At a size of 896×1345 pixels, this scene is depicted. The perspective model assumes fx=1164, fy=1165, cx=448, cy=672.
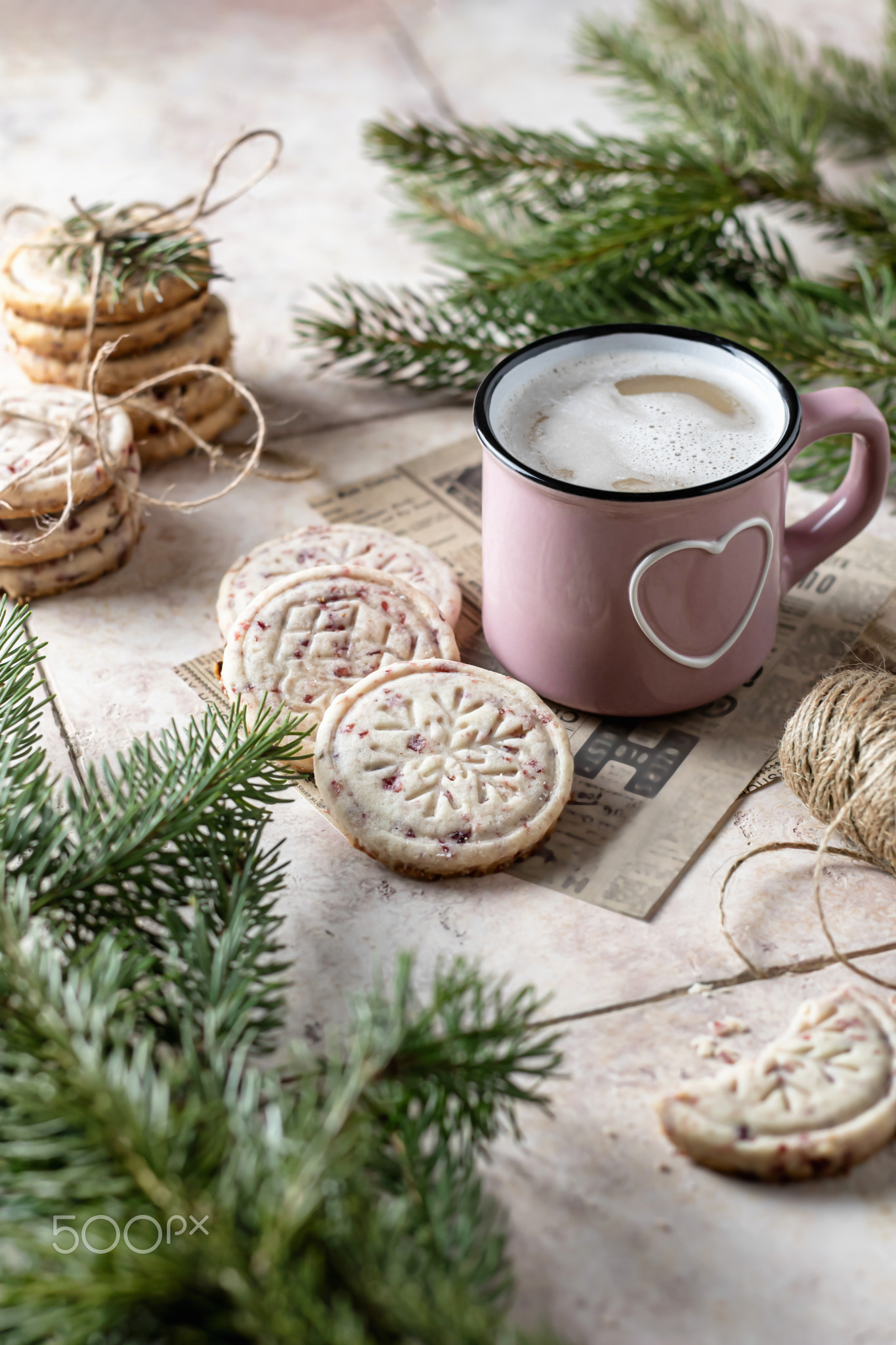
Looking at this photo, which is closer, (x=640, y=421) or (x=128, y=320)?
(x=640, y=421)

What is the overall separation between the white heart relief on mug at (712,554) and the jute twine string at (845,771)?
87 millimetres

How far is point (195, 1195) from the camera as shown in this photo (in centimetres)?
49

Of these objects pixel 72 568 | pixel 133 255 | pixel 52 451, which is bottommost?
pixel 72 568

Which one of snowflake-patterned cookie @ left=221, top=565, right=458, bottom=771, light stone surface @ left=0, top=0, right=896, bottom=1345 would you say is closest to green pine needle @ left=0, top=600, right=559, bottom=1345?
light stone surface @ left=0, top=0, right=896, bottom=1345

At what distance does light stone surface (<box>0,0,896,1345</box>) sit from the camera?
2.07ft

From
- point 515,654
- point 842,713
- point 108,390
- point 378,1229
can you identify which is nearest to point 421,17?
point 108,390

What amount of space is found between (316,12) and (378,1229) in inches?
92.3

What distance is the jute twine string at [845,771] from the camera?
78 cm

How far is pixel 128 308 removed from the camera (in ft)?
3.83

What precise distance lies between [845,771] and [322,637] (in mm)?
417

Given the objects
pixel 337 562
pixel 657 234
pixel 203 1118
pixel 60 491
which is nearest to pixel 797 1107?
pixel 203 1118

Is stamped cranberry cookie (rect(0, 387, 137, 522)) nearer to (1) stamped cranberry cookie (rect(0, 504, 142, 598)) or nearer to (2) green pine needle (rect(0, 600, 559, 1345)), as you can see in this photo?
(1) stamped cranberry cookie (rect(0, 504, 142, 598))

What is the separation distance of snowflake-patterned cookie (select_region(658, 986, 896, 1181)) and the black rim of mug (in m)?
0.37

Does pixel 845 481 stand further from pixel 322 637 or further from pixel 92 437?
pixel 92 437
